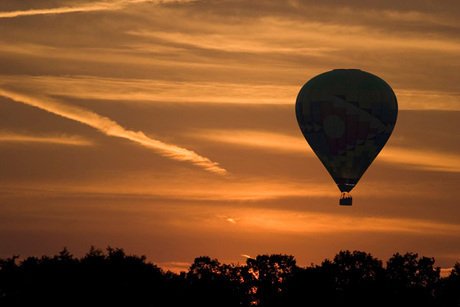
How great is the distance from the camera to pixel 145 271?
170 metres

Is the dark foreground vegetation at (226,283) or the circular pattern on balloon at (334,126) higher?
the circular pattern on balloon at (334,126)

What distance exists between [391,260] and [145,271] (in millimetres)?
32194

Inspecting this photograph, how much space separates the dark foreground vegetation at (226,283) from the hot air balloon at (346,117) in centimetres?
2429

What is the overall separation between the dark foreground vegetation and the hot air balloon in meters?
24.3

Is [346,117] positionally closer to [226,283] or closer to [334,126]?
[334,126]

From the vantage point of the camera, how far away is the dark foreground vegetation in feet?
535

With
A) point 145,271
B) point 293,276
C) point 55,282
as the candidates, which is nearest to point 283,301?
point 293,276

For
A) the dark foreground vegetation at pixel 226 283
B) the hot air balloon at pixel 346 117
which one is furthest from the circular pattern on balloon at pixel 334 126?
the dark foreground vegetation at pixel 226 283

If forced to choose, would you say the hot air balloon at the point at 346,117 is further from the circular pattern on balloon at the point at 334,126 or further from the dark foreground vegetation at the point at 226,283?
the dark foreground vegetation at the point at 226,283

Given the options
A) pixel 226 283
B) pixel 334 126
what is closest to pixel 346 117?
pixel 334 126

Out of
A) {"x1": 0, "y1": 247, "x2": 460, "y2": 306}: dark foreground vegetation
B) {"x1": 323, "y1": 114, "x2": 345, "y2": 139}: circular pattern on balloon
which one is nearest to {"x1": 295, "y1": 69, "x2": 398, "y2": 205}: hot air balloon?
{"x1": 323, "y1": 114, "x2": 345, "y2": 139}: circular pattern on balloon

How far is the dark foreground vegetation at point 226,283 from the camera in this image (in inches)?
6422

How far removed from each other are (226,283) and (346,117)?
3398 centimetres

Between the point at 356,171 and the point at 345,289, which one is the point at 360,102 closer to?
the point at 356,171
